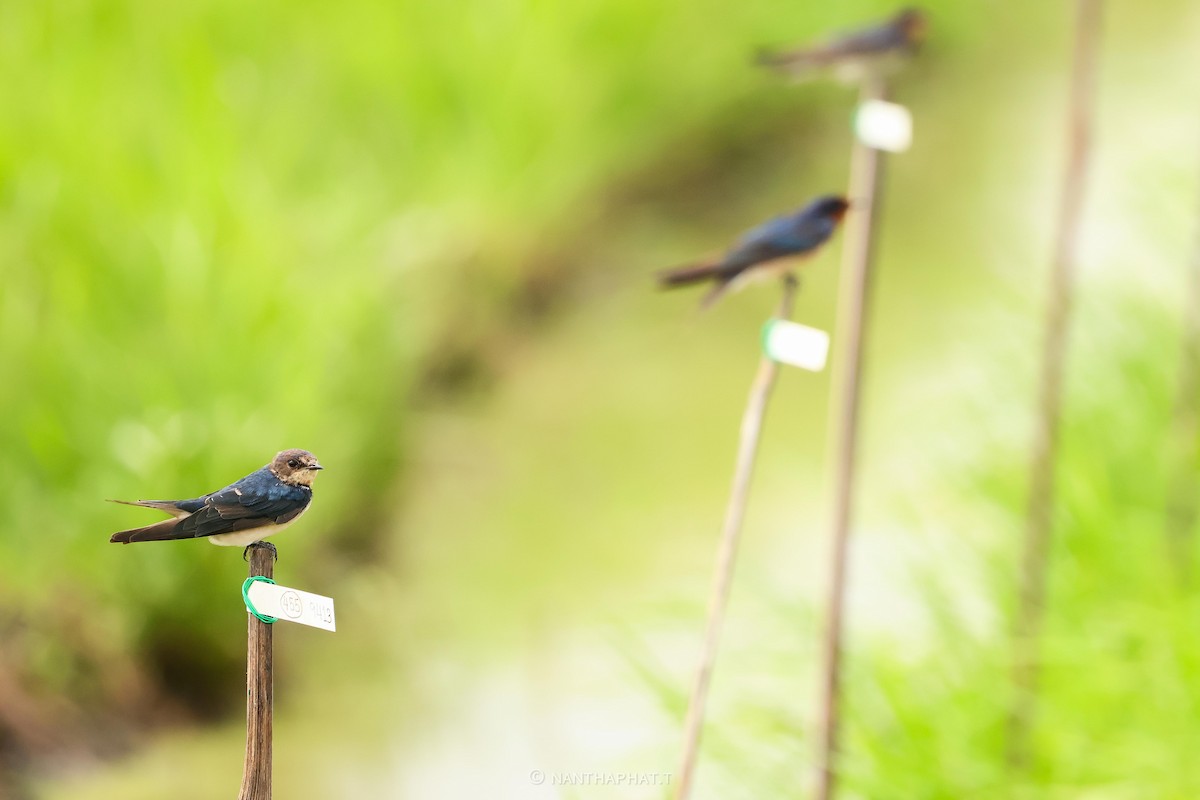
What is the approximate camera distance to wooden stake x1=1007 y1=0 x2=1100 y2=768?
0.87m

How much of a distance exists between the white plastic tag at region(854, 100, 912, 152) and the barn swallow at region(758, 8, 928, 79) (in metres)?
0.13

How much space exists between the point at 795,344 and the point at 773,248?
0.06 meters

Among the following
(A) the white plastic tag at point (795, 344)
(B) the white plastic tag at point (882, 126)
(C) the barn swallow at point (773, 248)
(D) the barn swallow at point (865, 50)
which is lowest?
(A) the white plastic tag at point (795, 344)

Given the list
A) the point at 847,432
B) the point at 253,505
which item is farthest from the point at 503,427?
the point at 253,505

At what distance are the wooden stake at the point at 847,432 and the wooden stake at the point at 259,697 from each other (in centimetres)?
42

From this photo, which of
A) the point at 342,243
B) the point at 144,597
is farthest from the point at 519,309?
the point at 144,597

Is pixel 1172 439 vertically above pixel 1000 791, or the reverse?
pixel 1172 439

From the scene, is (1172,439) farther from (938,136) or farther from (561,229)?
(938,136)

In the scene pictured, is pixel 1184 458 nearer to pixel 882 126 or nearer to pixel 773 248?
pixel 882 126

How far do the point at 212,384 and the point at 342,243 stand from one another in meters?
0.43

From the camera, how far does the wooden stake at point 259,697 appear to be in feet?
1.25

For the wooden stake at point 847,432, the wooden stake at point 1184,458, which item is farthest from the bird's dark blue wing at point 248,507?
the wooden stake at point 1184,458

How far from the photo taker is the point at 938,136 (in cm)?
291

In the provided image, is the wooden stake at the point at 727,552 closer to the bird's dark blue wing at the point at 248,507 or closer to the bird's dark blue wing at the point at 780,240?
the bird's dark blue wing at the point at 780,240
